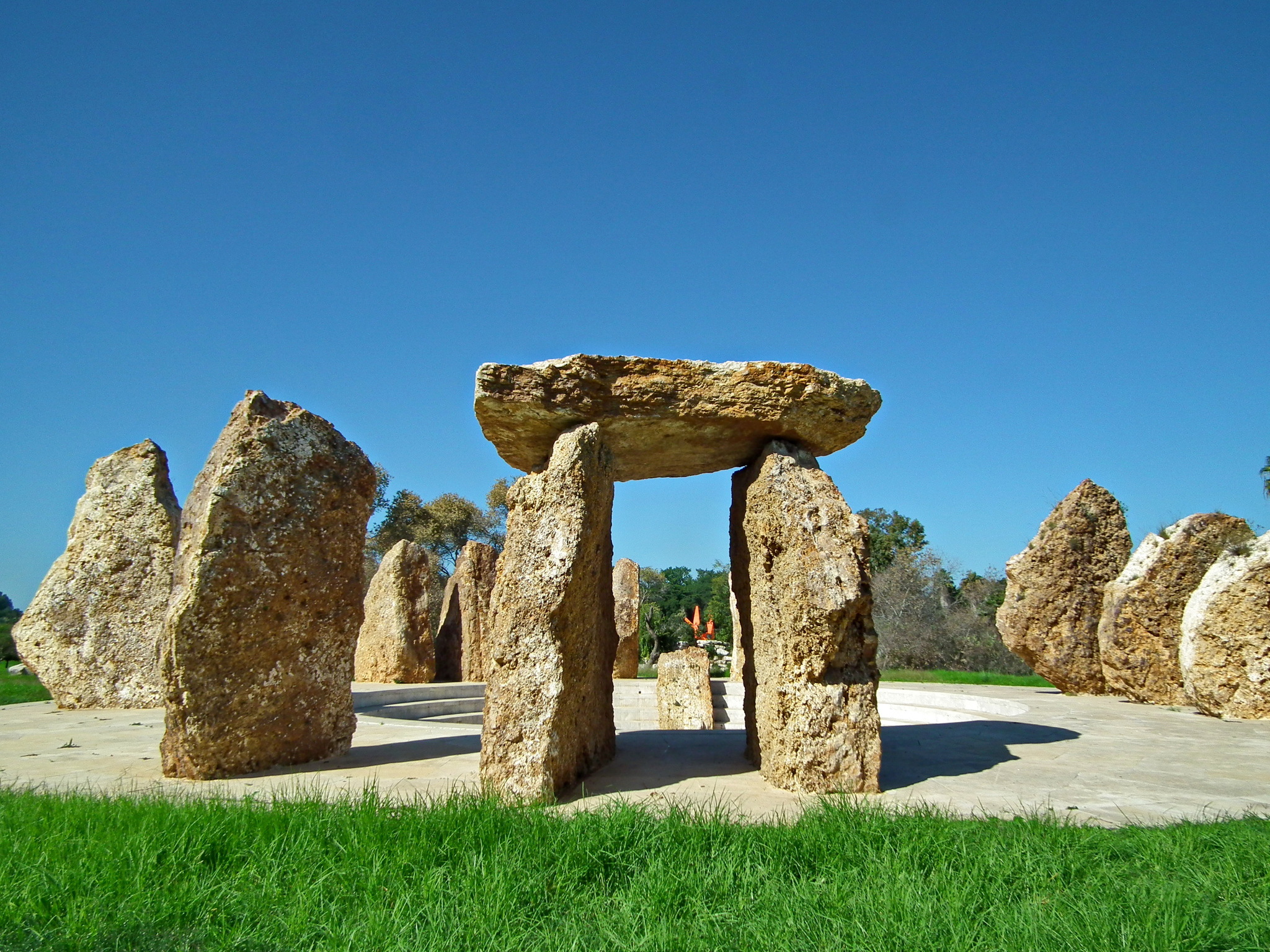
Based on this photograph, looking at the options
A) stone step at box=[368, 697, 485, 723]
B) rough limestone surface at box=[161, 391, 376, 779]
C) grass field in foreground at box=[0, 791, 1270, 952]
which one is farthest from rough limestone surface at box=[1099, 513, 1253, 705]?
rough limestone surface at box=[161, 391, 376, 779]

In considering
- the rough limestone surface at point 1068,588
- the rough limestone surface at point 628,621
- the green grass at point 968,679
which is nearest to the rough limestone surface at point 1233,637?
the rough limestone surface at point 1068,588

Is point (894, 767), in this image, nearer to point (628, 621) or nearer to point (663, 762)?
point (663, 762)

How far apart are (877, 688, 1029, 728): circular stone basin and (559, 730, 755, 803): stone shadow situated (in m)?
3.90

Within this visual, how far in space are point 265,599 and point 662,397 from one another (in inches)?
134

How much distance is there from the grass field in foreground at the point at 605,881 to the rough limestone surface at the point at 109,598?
798cm

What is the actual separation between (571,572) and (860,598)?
1915mm

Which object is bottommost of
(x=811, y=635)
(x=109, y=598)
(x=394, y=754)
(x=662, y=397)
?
(x=394, y=754)

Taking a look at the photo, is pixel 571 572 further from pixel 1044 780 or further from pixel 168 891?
pixel 1044 780

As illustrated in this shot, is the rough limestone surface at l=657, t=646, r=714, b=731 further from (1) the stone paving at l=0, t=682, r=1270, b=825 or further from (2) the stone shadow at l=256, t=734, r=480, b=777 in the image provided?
(2) the stone shadow at l=256, t=734, r=480, b=777

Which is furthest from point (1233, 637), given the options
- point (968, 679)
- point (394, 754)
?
point (968, 679)

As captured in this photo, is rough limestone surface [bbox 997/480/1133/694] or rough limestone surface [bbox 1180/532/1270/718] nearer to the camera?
rough limestone surface [bbox 1180/532/1270/718]

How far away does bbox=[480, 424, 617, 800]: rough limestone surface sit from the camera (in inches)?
212

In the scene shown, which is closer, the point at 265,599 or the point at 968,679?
the point at 265,599

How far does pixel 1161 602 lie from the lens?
10.7m
